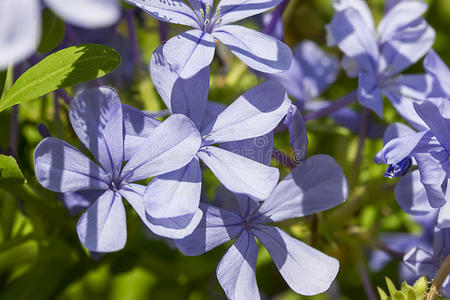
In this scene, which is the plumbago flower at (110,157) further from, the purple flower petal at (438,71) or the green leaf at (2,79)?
the purple flower petal at (438,71)

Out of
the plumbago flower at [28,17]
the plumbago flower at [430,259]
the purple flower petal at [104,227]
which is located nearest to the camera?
the plumbago flower at [28,17]

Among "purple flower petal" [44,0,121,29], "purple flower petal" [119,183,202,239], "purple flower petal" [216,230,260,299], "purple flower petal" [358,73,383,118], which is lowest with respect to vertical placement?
"purple flower petal" [216,230,260,299]

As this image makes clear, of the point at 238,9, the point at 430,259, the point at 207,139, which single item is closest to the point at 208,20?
the point at 238,9

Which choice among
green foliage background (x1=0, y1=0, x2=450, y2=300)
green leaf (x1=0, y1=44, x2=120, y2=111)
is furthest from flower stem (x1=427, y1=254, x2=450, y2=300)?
green leaf (x1=0, y1=44, x2=120, y2=111)

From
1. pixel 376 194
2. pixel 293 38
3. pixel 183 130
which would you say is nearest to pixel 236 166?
pixel 183 130

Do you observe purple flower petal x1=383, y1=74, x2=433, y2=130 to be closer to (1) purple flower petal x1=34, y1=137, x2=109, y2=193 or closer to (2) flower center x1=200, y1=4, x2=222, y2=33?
(2) flower center x1=200, y1=4, x2=222, y2=33

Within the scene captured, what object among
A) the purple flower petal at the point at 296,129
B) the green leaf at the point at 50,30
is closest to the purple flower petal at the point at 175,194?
the purple flower petal at the point at 296,129

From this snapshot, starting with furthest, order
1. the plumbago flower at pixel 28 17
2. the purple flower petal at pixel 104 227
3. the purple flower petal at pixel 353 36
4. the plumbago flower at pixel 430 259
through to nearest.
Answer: the purple flower petal at pixel 353 36
the plumbago flower at pixel 430 259
the purple flower petal at pixel 104 227
the plumbago flower at pixel 28 17

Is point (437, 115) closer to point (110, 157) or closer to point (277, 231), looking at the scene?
point (277, 231)
